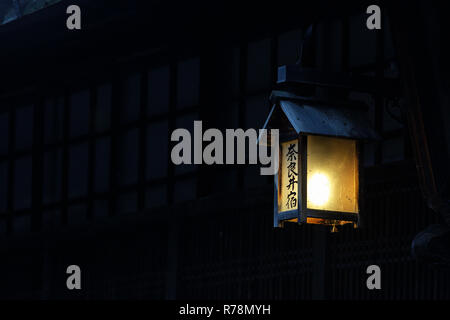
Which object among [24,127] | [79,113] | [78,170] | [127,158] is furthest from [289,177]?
[24,127]

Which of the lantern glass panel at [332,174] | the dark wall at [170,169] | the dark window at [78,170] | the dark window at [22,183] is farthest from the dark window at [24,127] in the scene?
the lantern glass panel at [332,174]

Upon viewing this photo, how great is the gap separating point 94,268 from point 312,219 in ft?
21.8

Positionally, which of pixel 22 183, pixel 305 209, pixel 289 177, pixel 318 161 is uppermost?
pixel 22 183

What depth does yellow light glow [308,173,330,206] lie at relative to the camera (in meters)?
8.96

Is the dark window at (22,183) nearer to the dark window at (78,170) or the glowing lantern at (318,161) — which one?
the dark window at (78,170)

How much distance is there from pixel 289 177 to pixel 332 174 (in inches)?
13.7

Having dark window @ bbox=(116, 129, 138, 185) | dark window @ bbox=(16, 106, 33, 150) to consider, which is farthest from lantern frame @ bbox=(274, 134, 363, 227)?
dark window @ bbox=(16, 106, 33, 150)

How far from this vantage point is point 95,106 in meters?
15.9

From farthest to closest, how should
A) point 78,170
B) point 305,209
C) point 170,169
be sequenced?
point 78,170, point 170,169, point 305,209

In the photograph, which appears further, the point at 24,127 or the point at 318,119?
the point at 24,127

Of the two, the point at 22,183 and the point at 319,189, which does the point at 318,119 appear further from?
the point at 22,183

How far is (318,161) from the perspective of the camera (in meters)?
9.07

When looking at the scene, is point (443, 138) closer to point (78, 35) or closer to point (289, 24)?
point (289, 24)

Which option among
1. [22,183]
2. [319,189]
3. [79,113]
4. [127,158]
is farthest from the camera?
[22,183]
